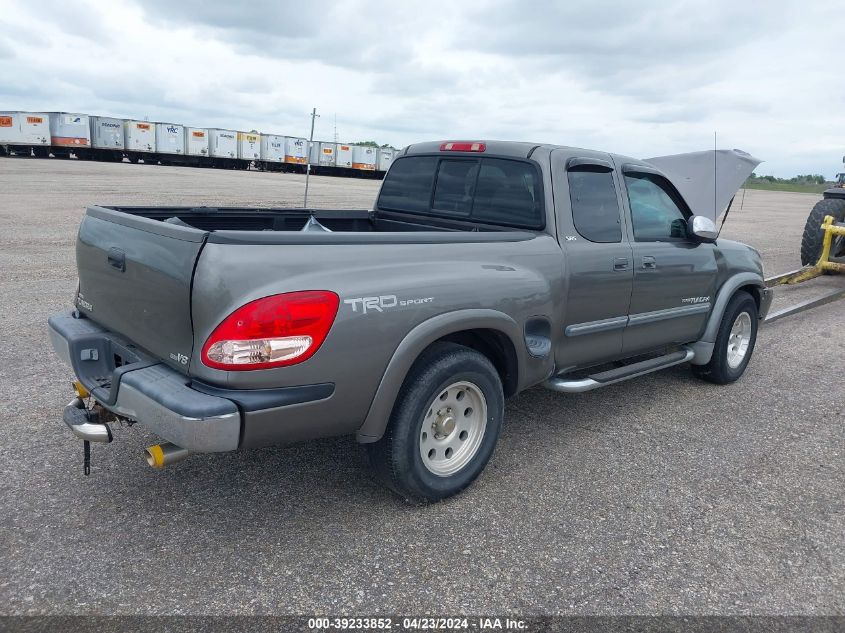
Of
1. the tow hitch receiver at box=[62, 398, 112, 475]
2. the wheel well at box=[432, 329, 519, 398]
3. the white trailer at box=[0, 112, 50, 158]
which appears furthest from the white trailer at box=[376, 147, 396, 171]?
the tow hitch receiver at box=[62, 398, 112, 475]

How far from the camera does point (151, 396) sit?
8.98 ft

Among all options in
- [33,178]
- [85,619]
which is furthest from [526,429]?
[33,178]

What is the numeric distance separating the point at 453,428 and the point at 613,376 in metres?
1.47

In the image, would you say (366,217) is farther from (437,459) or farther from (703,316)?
(703,316)

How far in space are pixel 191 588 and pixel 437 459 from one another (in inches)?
51.6

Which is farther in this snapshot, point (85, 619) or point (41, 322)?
point (41, 322)

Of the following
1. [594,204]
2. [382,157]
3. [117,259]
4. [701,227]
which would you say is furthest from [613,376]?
[382,157]

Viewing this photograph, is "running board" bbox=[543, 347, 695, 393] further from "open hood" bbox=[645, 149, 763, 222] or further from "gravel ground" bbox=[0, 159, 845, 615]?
"open hood" bbox=[645, 149, 763, 222]

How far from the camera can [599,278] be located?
418 cm

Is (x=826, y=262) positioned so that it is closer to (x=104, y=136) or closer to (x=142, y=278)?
(x=142, y=278)

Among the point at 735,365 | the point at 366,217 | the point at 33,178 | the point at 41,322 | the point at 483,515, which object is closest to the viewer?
the point at 483,515

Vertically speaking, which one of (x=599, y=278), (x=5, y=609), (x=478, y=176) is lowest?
(x=5, y=609)

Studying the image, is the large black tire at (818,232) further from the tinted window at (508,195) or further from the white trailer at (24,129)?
the white trailer at (24,129)

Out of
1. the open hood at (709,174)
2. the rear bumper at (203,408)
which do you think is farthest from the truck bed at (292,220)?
the open hood at (709,174)
